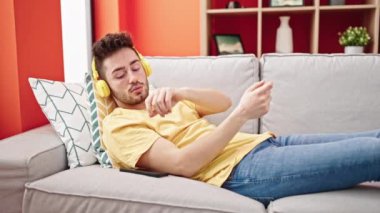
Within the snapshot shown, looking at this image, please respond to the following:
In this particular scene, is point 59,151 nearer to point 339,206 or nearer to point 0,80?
point 0,80

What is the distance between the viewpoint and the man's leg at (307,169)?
1.14 m

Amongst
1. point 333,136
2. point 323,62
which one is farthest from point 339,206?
point 323,62

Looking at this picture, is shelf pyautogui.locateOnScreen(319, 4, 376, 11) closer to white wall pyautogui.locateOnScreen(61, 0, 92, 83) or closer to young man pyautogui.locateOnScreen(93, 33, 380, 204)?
young man pyautogui.locateOnScreen(93, 33, 380, 204)

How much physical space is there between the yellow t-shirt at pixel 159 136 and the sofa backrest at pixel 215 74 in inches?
11.6

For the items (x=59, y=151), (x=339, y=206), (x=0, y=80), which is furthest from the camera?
(x=0, y=80)

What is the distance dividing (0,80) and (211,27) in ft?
4.76

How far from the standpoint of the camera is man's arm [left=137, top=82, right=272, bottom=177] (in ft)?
4.16

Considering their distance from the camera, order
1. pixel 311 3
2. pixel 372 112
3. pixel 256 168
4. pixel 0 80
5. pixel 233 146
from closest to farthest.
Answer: pixel 256 168
pixel 233 146
pixel 372 112
pixel 0 80
pixel 311 3

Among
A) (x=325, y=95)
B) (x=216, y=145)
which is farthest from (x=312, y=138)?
(x=216, y=145)

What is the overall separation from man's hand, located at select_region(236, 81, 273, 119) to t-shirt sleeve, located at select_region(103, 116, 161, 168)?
0.30 metres

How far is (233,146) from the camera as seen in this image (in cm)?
140

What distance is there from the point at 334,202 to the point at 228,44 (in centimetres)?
169

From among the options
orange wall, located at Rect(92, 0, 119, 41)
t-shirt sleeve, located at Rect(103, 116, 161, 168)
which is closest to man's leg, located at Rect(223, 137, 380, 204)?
t-shirt sleeve, located at Rect(103, 116, 161, 168)

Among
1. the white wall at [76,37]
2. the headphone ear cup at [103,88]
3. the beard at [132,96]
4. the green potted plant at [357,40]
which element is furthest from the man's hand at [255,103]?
the white wall at [76,37]
